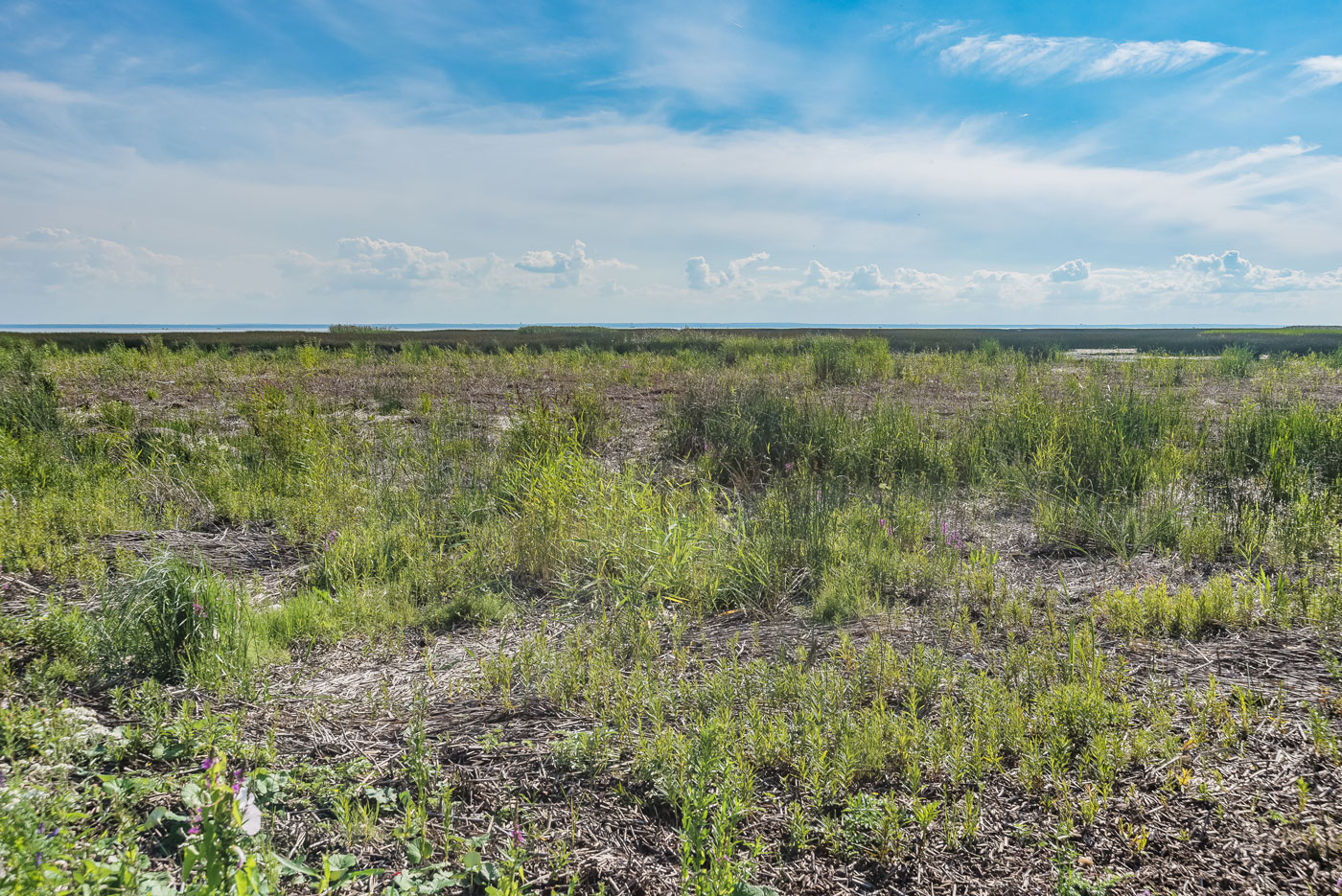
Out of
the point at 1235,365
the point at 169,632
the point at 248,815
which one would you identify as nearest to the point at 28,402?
the point at 169,632

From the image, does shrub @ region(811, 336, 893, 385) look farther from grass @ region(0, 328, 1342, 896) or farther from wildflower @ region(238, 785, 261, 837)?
wildflower @ region(238, 785, 261, 837)

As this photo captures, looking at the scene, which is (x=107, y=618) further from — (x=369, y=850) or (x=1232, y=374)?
(x=1232, y=374)

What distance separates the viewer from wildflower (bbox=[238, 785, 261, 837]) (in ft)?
5.48

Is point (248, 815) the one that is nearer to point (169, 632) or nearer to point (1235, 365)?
point (169, 632)

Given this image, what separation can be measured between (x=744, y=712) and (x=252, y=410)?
7591mm

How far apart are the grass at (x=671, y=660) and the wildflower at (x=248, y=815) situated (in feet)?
0.07

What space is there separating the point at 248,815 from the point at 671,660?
189 cm

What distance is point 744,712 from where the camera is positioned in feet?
9.00

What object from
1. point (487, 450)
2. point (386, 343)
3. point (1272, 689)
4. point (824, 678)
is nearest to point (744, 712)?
point (824, 678)

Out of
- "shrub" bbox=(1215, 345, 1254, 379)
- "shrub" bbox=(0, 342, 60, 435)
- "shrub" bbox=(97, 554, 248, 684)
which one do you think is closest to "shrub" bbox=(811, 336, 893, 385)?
"shrub" bbox=(1215, 345, 1254, 379)

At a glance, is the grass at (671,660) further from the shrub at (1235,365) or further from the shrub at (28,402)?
the shrub at (1235,365)

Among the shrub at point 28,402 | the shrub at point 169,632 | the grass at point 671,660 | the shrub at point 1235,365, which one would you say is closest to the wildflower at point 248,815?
the grass at point 671,660

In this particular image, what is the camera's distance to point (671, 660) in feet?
11.0

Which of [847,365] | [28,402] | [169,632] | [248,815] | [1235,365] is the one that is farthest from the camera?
[1235,365]
